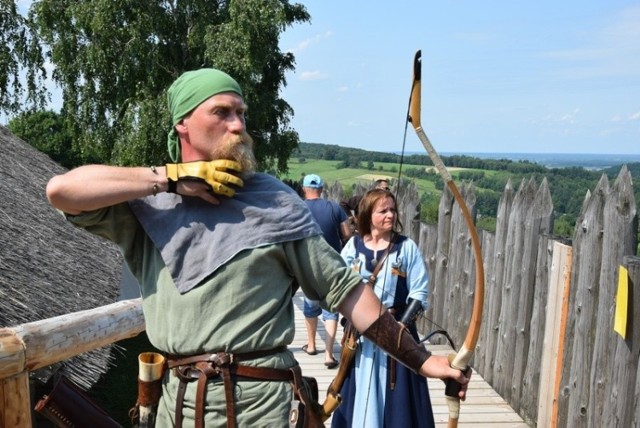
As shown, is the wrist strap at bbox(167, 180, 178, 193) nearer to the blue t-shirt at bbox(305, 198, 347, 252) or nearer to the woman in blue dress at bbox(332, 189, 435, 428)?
the woman in blue dress at bbox(332, 189, 435, 428)

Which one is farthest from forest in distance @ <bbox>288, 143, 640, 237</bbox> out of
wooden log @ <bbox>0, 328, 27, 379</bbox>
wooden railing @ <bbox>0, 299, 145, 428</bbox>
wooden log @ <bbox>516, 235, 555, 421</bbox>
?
wooden log @ <bbox>0, 328, 27, 379</bbox>

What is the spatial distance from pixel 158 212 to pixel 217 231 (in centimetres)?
20

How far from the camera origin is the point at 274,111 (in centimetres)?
2595

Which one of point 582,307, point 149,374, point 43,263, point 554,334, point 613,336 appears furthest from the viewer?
point 43,263

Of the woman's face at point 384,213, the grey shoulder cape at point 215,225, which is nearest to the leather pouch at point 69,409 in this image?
the grey shoulder cape at point 215,225

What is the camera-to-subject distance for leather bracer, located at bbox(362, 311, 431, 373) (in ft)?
7.14

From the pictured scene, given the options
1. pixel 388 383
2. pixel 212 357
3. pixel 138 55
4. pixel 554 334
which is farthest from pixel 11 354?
pixel 138 55

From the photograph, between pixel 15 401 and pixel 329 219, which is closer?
pixel 15 401

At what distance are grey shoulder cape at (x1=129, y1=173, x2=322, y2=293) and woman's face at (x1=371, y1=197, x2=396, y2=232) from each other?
2.48 metres

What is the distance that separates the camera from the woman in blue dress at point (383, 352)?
14.0ft

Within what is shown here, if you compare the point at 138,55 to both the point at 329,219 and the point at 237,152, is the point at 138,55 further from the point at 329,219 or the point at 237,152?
the point at 237,152

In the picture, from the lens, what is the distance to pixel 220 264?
81.2 inches

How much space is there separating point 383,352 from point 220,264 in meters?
2.26

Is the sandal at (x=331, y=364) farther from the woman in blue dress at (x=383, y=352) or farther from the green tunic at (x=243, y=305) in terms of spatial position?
the green tunic at (x=243, y=305)
